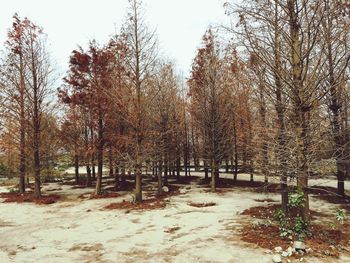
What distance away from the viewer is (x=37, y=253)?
777 cm

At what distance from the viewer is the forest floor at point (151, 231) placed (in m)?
7.24

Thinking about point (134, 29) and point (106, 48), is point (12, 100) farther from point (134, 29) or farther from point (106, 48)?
point (134, 29)

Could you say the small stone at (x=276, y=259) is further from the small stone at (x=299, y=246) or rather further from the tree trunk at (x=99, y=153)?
the tree trunk at (x=99, y=153)

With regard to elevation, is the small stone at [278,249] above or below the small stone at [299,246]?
below

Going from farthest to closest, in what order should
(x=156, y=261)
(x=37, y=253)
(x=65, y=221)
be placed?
(x=65, y=221) < (x=37, y=253) < (x=156, y=261)

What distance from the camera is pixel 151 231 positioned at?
31.7 ft

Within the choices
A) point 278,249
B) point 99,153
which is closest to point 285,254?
point 278,249

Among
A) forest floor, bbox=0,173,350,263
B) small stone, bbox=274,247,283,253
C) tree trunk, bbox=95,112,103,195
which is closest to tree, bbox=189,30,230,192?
forest floor, bbox=0,173,350,263

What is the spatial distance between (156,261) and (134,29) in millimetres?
12872

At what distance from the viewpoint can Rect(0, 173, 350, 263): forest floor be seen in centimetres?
724

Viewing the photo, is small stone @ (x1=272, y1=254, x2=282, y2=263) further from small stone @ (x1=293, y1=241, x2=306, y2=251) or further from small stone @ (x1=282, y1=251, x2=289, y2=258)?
small stone @ (x1=293, y1=241, x2=306, y2=251)

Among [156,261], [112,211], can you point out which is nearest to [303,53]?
[156,261]

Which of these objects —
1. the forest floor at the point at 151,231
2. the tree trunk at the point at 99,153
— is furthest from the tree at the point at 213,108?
the tree trunk at the point at 99,153

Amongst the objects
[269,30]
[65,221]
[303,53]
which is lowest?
[65,221]
